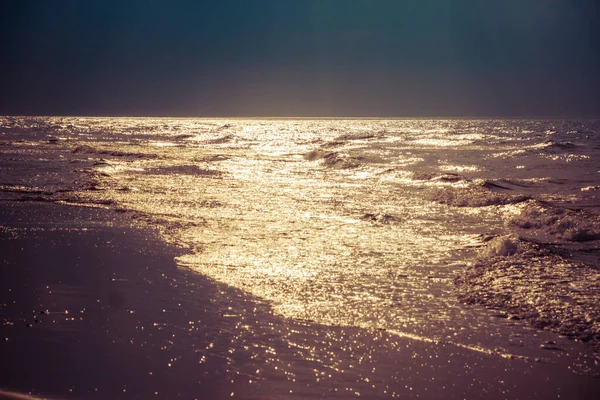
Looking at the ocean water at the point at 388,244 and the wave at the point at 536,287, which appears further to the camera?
the ocean water at the point at 388,244

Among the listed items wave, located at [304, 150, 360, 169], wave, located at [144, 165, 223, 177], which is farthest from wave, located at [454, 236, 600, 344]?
wave, located at [304, 150, 360, 169]

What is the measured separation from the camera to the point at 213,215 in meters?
12.3

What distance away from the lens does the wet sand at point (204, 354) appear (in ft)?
13.3

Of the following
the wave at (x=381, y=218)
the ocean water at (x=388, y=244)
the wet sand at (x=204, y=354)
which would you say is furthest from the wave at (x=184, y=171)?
the wet sand at (x=204, y=354)

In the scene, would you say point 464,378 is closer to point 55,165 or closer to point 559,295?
point 559,295

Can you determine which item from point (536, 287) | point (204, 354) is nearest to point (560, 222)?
point (536, 287)

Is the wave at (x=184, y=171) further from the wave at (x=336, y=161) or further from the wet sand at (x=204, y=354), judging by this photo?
the wet sand at (x=204, y=354)

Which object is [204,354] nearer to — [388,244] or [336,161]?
[388,244]

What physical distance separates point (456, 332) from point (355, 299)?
1.29m

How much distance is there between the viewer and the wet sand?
4.06m

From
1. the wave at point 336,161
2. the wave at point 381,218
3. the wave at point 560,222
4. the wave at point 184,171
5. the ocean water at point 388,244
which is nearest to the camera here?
the ocean water at point 388,244

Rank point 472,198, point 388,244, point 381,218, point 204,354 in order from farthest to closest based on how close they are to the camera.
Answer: point 472,198 < point 381,218 < point 388,244 < point 204,354

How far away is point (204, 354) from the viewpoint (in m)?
4.65

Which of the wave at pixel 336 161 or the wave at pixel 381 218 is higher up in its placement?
the wave at pixel 336 161
